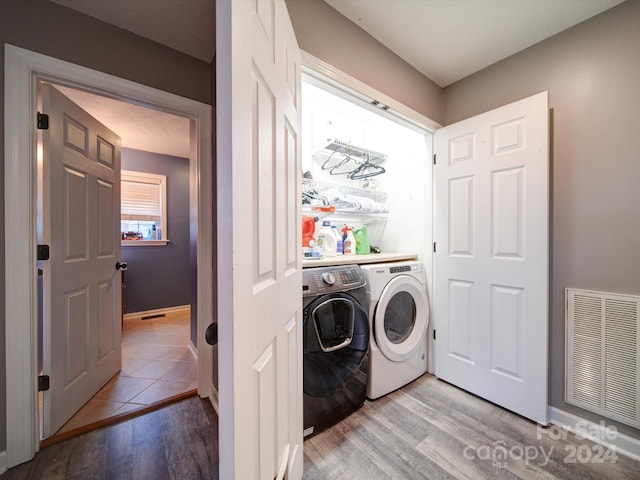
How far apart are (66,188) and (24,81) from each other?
0.60 metres

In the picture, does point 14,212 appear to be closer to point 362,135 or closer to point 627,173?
point 362,135

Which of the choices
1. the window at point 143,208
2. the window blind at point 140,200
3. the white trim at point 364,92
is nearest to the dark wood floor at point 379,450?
the white trim at point 364,92

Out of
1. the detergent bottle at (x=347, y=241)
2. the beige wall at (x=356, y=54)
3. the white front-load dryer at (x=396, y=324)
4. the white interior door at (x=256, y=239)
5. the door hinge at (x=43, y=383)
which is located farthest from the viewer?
the detergent bottle at (x=347, y=241)

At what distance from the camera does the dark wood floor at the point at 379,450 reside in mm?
1156

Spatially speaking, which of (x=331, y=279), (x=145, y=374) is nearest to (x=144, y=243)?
(x=145, y=374)

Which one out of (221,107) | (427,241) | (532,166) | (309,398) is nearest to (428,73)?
(532,166)

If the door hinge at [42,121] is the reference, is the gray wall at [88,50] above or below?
above

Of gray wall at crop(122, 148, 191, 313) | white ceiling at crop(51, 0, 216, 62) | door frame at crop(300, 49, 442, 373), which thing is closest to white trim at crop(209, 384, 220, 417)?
door frame at crop(300, 49, 442, 373)

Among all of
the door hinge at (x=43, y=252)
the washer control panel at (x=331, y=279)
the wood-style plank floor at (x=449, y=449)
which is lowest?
the wood-style plank floor at (x=449, y=449)

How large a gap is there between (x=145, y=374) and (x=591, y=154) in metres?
3.53

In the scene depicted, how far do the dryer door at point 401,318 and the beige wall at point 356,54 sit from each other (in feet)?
4.44

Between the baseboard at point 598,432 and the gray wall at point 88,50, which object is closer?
the gray wall at point 88,50

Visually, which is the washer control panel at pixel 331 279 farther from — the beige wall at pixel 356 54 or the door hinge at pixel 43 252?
the door hinge at pixel 43 252

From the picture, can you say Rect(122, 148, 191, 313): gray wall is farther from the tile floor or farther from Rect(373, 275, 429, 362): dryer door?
Rect(373, 275, 429, 362): dryer door
